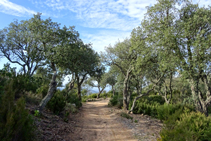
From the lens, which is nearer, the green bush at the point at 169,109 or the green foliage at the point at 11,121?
the green foliage at the point at 11,121

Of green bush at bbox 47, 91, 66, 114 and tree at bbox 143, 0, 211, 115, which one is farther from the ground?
tree at bbox 143, 0, 211, 115

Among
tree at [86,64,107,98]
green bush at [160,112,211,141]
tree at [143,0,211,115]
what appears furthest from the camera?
tree at [86,64,107,98]

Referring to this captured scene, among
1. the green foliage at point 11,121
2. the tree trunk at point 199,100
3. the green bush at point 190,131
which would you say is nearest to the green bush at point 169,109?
the tree trunk at point 199,100

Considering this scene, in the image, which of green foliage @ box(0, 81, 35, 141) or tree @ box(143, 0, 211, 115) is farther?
tree @ box(143, 0, 211, 115)

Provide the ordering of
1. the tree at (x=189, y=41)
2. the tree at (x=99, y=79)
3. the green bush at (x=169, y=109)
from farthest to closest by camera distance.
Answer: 1. the tree at (x=99, y=79)
2. the green bush at (x=169, y=109)
3. the tree at (x=189, y=41)

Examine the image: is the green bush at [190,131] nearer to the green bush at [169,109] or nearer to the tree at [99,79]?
the green bush at [169,109]

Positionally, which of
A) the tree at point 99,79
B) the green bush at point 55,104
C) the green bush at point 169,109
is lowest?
the green bush at point 169,109

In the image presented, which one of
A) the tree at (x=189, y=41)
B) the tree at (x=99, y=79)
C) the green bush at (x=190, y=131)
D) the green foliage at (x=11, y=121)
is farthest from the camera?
the tree at (x=99, y=79)

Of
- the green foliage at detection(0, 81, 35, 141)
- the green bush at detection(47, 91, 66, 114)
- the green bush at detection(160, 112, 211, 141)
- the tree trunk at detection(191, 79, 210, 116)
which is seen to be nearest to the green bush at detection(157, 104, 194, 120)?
the tree trunk at detection(191, 79, 210, 116)

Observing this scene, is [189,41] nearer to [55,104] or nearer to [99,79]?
[55,104]

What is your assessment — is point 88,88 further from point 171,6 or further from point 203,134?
point 203,134

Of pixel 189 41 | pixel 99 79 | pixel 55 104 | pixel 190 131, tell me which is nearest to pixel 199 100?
pixel 189 41

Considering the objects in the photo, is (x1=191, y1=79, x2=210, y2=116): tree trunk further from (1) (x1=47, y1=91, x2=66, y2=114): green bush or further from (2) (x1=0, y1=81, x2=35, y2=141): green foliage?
(2) (x1=0, y1=81, x2=35, y2=141): green foliage

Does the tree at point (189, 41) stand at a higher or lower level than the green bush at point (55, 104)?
higher
